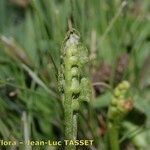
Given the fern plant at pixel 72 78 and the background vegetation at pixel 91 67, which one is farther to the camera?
the background vegetation at pixel 91 67

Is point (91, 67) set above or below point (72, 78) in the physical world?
above

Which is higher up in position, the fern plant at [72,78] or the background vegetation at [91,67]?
the background vegetation at [91,67]

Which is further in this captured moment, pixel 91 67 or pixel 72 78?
pixel 91 67

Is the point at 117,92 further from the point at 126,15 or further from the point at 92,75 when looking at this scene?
the point at 126,15

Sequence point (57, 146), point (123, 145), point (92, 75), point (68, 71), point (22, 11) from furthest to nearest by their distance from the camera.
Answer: point (22, 11) → point (92, 75) → point (123, 145) → point (57, 146) → point (68, 71)

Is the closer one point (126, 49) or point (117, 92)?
point (117, 92)

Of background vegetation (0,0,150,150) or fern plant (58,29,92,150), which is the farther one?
background vegetation (0,0,150,150)

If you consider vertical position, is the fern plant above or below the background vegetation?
below

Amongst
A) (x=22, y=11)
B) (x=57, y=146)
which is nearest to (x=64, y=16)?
(x=22, y=11)
